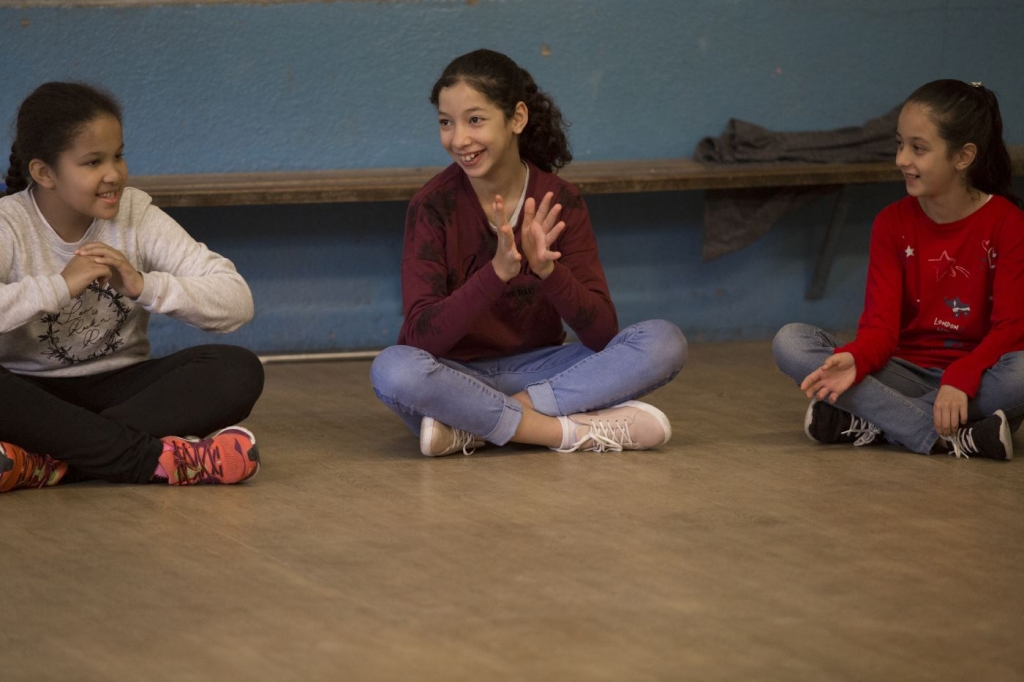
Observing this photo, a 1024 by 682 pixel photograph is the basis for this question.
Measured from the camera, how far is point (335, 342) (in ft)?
12.4

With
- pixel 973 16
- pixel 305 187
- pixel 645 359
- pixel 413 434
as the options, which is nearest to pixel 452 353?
pixel 413 434

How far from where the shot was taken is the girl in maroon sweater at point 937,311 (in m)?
2.45

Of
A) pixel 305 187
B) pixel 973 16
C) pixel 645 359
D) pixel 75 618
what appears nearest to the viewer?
pixel 75 618

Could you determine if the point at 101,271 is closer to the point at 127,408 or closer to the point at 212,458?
the point at 127,408

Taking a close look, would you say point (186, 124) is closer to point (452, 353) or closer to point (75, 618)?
point (452, 353)

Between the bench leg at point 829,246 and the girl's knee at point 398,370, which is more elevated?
the bench leg at point 829,246

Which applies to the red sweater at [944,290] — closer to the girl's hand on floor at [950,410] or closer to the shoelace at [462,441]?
the girl's hand on floor at [950,410]

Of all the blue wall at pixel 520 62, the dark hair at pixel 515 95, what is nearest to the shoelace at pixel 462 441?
the dark hair at pixel 515 95

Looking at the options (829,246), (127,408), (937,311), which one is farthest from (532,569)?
(829,246)

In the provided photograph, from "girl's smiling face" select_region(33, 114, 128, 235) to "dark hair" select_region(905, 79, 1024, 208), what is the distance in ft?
5.23

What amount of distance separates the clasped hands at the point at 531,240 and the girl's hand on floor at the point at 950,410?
81 centimetres

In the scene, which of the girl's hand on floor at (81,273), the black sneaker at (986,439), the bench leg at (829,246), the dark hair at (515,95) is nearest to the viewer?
the girl's hand on floor at (81,273)

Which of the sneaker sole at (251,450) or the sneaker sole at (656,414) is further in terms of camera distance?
the sneaker sole at (656,414)

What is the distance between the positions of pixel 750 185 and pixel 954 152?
100cm
